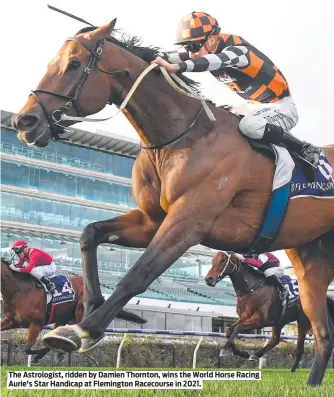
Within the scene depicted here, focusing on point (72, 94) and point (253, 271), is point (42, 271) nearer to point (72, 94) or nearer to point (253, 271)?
point (253, 271)

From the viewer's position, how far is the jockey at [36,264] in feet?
34.6

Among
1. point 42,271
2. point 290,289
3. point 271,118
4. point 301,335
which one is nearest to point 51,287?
point 42,271

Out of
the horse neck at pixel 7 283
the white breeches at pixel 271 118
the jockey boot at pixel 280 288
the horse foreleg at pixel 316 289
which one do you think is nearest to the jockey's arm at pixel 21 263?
the horse neck at pixel 7 283

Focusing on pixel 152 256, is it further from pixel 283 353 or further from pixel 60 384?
pixel 283 353

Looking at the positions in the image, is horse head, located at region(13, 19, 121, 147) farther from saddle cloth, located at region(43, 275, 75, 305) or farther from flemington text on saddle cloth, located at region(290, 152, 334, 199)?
saddle cloth, located at region(43, 275, 75, 305)

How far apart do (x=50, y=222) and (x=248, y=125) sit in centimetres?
3505

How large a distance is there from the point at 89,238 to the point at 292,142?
59.7 inches

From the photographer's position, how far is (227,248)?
166 inches

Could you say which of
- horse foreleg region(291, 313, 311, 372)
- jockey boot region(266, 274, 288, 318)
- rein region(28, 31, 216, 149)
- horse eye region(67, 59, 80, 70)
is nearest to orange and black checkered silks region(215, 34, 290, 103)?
rein region(28, 31, 216, 149)

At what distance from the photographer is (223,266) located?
10609mm

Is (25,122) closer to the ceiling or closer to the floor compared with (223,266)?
closer to the ceiling

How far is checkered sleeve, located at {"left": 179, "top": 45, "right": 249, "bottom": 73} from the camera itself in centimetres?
404

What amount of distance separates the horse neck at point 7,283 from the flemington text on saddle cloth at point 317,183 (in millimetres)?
6631

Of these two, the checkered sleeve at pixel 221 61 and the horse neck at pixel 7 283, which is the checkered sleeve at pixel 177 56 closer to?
the checkered sleeve at pixel 221 61
